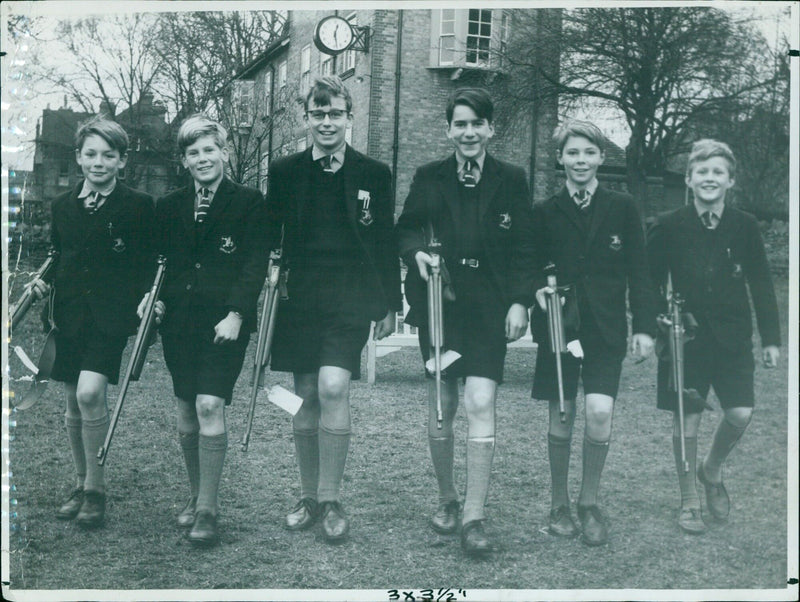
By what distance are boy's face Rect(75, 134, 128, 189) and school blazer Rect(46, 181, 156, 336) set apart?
0.25 feet

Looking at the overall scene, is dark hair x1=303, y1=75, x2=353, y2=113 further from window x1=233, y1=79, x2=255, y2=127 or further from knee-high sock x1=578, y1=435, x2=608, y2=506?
knee-high sock x1=578, y1=435, x2=608, y2=506

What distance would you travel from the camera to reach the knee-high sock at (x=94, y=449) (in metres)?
4.47

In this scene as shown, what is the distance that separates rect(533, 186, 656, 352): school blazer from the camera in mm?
4277

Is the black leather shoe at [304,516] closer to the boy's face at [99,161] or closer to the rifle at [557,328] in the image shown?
the rifle at [557,328]

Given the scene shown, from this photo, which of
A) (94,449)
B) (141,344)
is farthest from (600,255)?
(94,449)

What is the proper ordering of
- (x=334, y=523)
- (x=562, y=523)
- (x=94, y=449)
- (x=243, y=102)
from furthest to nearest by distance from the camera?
(x=243, y=102), (x=94, y=449), (x=562, y=523), (x=334, y=523)

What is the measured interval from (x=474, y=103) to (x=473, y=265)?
0.85 meters

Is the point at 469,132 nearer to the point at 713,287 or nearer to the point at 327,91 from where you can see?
the point at 327,91

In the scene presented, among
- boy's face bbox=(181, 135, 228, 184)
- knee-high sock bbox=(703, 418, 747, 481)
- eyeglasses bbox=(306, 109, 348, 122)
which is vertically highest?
eyeglasses bbox=(306, 109, 348, 122)

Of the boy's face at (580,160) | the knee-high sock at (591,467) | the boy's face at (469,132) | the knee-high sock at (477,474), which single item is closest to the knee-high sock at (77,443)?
the knee-high sock at (477,474)

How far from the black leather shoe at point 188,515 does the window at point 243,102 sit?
2107 millimetres

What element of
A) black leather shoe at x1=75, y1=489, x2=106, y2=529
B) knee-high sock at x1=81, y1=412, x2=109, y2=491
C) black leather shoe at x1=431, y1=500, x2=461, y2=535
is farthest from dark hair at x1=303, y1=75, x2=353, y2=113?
black leather shoe at x1=75, y1=489, x2=106, y2=529

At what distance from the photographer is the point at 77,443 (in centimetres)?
457

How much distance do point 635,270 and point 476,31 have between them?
1.59m
